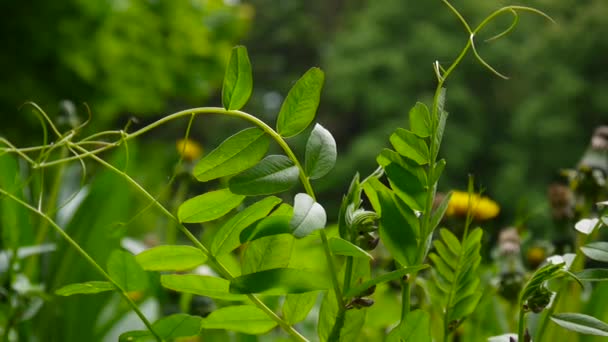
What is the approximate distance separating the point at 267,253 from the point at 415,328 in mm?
54

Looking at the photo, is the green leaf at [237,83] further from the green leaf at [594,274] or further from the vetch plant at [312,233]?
the green leaf at [594,274]

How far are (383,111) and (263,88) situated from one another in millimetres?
2324

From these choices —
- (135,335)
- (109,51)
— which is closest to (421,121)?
(135,335)

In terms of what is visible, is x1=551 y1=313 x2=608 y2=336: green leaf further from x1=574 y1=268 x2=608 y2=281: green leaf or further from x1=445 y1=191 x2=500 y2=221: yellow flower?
x1=445 y1=191 x2=500 y2=221: yellow flower

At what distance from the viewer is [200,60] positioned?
549 cm

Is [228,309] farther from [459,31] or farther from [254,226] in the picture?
[459,31]

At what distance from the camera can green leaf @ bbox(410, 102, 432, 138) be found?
25cm

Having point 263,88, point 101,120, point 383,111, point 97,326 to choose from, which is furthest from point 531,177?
point 97,326

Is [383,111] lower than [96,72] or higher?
lower

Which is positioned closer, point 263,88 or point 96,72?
point 96,72

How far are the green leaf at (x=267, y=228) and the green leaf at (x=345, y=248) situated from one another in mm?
16

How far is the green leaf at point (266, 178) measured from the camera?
24 cm

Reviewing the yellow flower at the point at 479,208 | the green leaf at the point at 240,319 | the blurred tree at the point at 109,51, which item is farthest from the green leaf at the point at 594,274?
the blurred tree at the point at 109,51

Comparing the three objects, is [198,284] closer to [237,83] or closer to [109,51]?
[237,83]
